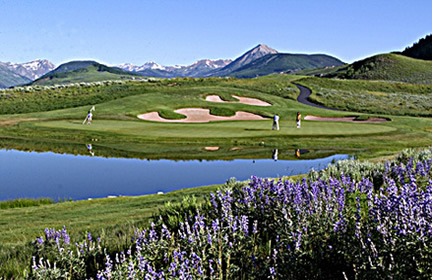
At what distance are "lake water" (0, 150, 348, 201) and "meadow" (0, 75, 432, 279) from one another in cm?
274

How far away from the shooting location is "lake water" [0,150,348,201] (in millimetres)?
21625

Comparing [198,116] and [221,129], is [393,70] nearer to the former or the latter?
[198,116]

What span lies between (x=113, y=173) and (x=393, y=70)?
15227cm

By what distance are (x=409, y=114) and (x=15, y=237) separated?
223 feet

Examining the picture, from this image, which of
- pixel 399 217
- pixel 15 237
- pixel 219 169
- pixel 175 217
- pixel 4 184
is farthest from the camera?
pixel 219 169

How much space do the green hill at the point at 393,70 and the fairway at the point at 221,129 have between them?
112 meters

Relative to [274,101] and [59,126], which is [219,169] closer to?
[59,126]

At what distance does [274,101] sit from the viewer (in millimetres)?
71812

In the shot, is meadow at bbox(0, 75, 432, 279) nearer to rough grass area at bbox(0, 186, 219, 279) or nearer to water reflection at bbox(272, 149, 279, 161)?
rough grass area at bbox(0, 186, 219, 279)

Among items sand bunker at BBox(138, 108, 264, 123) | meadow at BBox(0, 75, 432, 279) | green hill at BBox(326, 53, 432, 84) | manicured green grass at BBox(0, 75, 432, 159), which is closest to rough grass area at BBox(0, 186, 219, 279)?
meadow at BBox(0, 75, 432, 279)

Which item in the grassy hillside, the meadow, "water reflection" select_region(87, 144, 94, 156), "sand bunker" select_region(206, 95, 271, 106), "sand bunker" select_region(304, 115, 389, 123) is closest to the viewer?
the meadow

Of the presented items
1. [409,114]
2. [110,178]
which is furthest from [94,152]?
[409,114]

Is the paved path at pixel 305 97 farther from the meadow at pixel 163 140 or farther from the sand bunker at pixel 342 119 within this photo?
the sand bunker at pixel 342 119

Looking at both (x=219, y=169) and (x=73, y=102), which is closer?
(x=219, y=169)
